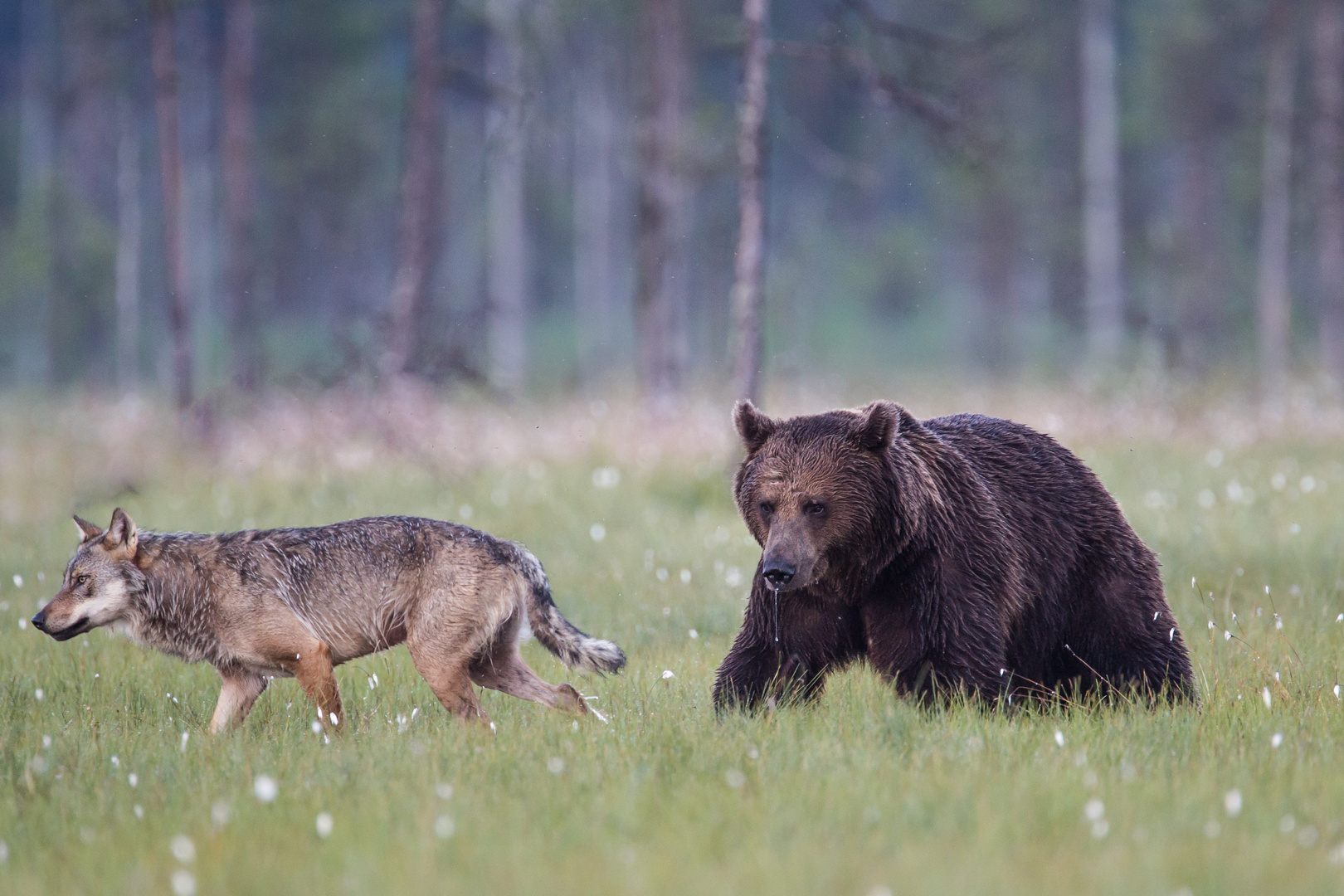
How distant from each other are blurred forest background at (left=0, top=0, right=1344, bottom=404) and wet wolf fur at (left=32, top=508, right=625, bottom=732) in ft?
22.8

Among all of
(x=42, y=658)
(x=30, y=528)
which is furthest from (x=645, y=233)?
(x=42, y=658)

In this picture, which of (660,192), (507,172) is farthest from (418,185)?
(507,172)

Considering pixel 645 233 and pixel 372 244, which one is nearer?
pixel 645 233

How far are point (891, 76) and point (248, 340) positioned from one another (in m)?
21.3

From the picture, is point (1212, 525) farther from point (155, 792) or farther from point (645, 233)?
point (645, 233)

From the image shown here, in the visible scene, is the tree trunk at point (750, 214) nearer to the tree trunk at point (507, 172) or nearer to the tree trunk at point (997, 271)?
the tree trunk at point (507, 172)

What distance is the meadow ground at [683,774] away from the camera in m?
3.56

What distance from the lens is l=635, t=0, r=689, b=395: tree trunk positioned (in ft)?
70.7

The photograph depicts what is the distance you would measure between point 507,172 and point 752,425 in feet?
71.0

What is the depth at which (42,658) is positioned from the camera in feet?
22.5

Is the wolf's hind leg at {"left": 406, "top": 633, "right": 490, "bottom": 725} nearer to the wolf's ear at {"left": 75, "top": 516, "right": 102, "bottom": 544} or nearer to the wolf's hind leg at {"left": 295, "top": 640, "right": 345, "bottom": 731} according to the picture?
the wolf's hind leg at {"left": 295, "top": 640, "right": 345, "bottom": 731}

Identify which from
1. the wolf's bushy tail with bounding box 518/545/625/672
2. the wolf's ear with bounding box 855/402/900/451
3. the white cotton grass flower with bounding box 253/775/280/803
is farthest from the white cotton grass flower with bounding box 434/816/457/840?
the wolf's ear with bounding box 855/402/900/451

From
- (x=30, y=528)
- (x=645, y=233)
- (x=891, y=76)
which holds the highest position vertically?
(x=891, y=76)

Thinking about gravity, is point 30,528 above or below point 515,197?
below
